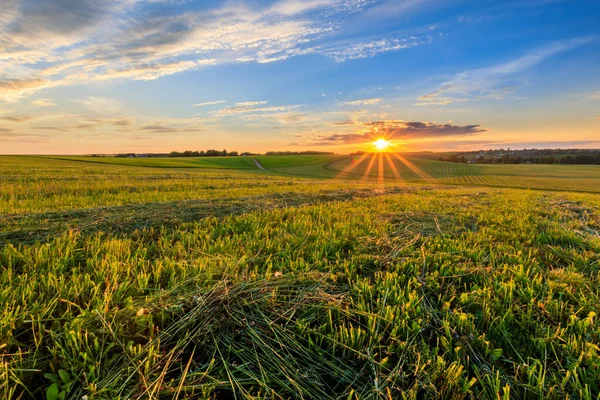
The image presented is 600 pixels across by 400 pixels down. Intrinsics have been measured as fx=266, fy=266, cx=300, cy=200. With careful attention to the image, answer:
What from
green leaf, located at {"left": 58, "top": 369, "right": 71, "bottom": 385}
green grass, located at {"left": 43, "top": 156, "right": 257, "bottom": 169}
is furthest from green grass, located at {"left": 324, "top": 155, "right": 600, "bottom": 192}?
green leaf, located at {"left": 58, "top": 369, "right": 71, "bottom": 385}

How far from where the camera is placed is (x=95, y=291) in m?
2.12

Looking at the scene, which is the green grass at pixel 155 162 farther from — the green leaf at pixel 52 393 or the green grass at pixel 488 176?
the green leaf at pixel 52 393

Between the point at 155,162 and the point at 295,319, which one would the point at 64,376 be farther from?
the point at 155,162

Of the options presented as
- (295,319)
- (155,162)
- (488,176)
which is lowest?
(488,176)

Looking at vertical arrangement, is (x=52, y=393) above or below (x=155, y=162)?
below

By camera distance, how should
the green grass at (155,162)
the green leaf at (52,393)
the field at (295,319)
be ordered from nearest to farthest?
1. the green leaf at (52,393)
2. the field at (295,319)
3. the green grass at (155,162)

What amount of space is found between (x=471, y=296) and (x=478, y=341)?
579 millimetres

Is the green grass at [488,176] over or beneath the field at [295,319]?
beneath

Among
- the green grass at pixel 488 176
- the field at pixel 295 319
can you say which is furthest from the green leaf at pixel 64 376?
the green grass at pixel 488 176

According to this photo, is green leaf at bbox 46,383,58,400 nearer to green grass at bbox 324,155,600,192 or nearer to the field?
the field

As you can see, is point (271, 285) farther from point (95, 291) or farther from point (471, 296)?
point (471, 296)

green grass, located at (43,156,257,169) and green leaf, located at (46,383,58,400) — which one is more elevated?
green grass, located at (43,156,257,169)

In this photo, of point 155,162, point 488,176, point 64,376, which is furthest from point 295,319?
point 155,162

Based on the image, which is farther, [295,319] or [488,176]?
[488,176]
